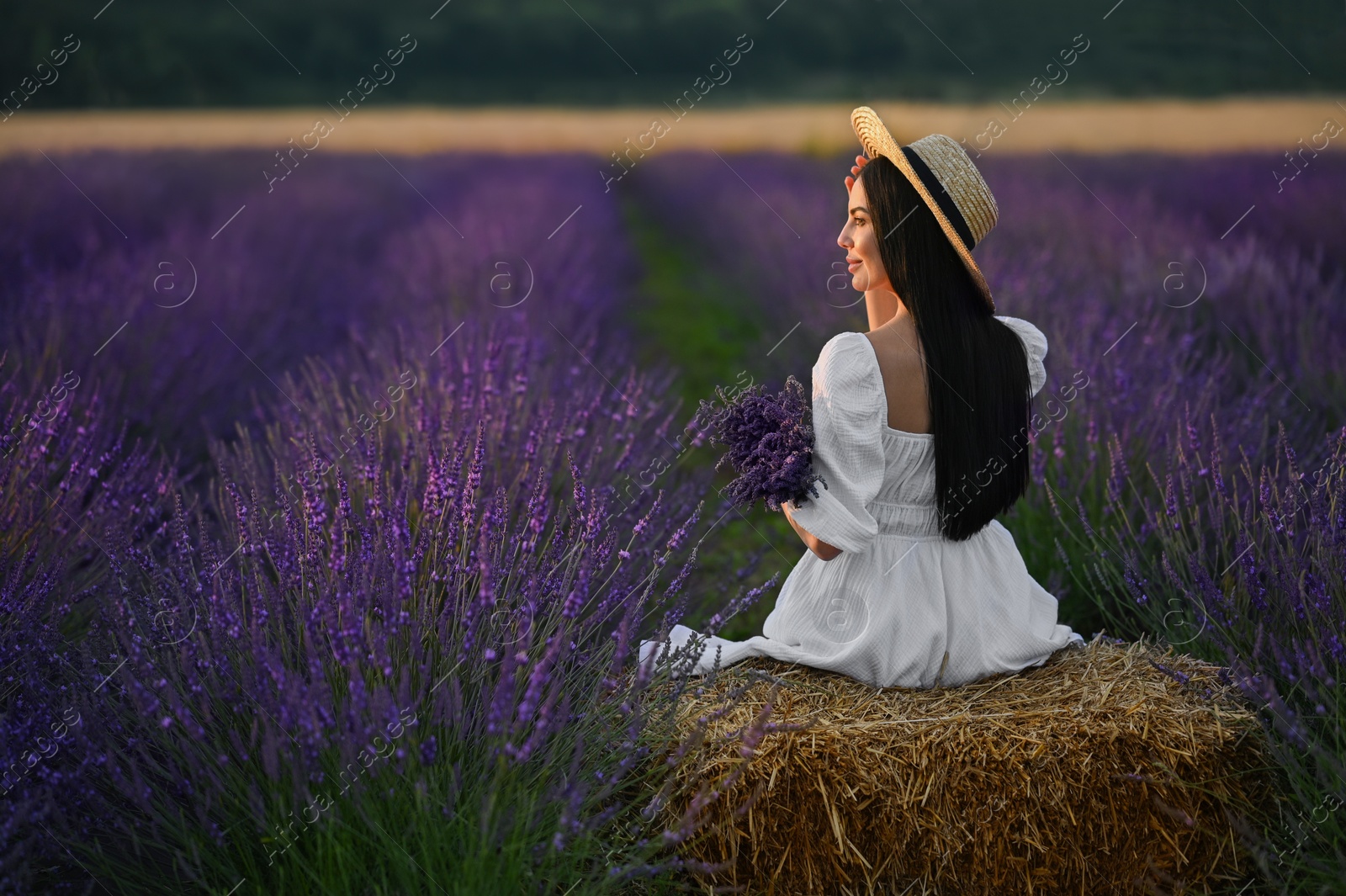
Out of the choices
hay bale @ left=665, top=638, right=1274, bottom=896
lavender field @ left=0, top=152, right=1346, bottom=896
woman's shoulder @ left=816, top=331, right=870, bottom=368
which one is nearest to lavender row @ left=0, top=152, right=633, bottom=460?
lavender field @ left=0, top=152, right=1346, bottom=896

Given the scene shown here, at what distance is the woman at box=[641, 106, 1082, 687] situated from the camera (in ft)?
6.23

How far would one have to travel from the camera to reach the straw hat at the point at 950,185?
189 cm

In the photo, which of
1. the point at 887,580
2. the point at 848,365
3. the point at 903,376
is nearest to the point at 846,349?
the point at 848,365

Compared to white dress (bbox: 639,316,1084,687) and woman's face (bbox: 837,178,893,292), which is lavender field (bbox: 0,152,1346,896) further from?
woman's face (bbox: 837,178,893,292)

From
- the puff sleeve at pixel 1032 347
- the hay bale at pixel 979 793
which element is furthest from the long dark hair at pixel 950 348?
the hay bale at pixel 979 793

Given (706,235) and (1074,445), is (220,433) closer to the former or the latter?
(1074,445)

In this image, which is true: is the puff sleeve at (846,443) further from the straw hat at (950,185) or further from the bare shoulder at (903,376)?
the straw hat at (950,185)

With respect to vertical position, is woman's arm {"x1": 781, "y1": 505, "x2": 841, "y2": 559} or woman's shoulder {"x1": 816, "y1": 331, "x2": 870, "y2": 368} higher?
woman's shoulder {"x1": 816, "y1": 331, "x2": 870, "y2": 368}

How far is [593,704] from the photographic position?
1.81 metres

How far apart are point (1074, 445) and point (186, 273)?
15.5 ft

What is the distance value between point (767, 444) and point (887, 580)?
1.27ft

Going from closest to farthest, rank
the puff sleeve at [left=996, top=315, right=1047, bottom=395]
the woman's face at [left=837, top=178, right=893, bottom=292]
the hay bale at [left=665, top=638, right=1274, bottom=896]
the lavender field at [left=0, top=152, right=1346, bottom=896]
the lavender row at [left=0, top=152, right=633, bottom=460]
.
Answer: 1. the lavender field at [left=0, top=152, right=1346, bottom=896]
2. the hay bale at [left=665, top=638, right=1274, bottom=896]
3. the woman's face at [left=837, top=178, right=893, bottom=292]
4. the puff sleeve at [left=996, top=315, right=1047, bottom=395]
5. the lavender row at [left=0, top=152, right=633, bottom=460]

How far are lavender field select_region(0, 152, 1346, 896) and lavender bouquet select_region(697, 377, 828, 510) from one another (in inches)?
6.5

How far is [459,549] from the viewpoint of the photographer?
1.99m
